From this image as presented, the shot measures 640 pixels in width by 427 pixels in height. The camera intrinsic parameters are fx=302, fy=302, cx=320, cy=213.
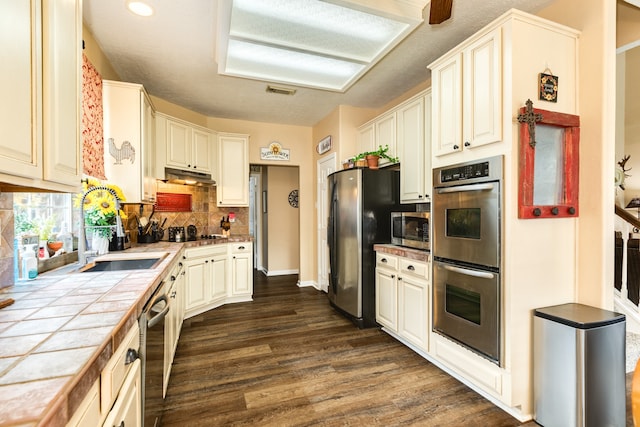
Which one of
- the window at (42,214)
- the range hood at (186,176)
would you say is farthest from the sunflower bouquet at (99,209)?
the range hood at (186,176)

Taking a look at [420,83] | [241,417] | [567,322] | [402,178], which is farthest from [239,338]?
[420,83]

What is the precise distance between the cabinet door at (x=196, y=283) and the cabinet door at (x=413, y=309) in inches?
89.2

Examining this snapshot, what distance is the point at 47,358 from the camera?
74 centimetres

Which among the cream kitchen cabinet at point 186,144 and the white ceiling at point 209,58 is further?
the cream kitchen cabinet at point 186,144

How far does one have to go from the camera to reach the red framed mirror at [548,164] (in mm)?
1819

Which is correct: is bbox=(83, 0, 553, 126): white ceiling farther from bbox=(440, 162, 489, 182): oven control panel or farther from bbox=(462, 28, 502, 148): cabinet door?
bbox=(440, 162, 489, 182): oven control panel

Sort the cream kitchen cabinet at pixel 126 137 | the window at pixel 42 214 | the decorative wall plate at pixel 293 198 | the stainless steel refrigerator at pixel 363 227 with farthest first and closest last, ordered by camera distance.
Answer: the decorative wall plate at pixel 293 198 → the stainless steel refrigerator at pixel 363 227 → the cream kitchen cabinet at pixel 126 137 → the window at pixel 42 214

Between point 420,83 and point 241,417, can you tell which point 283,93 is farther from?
point 241,417

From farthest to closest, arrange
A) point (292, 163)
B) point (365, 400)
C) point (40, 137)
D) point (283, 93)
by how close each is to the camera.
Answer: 1. point (292, 163)
2. point (283, 93)
3. point (365, 400)
4. point (40, 137)

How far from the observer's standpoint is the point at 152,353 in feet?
4.76

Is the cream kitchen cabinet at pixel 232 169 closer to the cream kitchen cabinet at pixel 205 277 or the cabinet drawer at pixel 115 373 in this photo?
the cream kitchen cabinet at pixel 205 277

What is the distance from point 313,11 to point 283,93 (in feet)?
5.44

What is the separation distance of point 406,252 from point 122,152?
2728 mm

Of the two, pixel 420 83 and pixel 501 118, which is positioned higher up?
pixel 420 83
